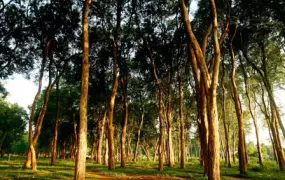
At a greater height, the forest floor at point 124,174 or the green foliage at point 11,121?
the green foliage at point 11,121

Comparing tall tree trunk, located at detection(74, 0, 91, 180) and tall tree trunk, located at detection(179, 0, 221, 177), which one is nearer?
tall tree trunk, located at detection(179, 0, 221, 177)

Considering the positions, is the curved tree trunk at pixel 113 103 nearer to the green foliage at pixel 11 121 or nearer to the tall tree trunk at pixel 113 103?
the tall tree trunk at pixel 113 103

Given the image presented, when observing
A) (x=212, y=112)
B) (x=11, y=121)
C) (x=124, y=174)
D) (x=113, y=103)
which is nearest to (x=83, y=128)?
(x=212, y=112)

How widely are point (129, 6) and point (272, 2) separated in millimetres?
14447

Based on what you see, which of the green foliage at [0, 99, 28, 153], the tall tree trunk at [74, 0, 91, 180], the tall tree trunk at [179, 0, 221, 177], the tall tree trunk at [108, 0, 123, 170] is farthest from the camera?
the green foliage at [0, 99, 28, 153]

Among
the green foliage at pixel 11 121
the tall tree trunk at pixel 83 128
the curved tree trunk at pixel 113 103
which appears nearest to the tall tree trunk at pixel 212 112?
the tall tree trunk at pixel 83 128

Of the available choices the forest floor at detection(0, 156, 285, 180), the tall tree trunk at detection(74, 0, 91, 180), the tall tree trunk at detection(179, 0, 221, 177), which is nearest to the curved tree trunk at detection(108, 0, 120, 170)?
the forest floor at detection(0, 156, 285, 180)

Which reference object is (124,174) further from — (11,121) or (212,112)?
(11,121)

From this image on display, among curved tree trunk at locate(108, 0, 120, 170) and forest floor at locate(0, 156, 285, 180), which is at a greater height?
curved tree trunk at locate(108, 0, 120, 170)

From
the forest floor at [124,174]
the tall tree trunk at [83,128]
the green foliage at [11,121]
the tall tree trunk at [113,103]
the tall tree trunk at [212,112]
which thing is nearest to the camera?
the tall tree trunk at [212,112]

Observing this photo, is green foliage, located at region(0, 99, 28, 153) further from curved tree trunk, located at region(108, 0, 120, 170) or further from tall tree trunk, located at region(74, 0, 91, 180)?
tall tree trunk, located at region(74, 0, 91, 180)

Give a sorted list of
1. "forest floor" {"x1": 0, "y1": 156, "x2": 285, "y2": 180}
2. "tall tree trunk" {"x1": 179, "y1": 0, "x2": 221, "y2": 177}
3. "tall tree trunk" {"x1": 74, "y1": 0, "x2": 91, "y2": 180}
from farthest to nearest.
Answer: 1. "forest floor" {"x1": 0, "y1": 156, "x2": 285, "y2": 180}
2. "tall tree trunk" {"x1": 74, "y1": 0, "x2": 91, "y2": 180}
3. "tall tree trunk" {"x1": 179, "y1": 0, "x2": 221, "y2": 177}

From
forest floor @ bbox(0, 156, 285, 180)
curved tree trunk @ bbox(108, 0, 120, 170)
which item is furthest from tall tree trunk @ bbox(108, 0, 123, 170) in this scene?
forest floor @ bbox(0, 156, 285, 180)

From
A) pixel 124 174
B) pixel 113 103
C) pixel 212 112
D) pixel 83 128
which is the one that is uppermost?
pixel 113 103
